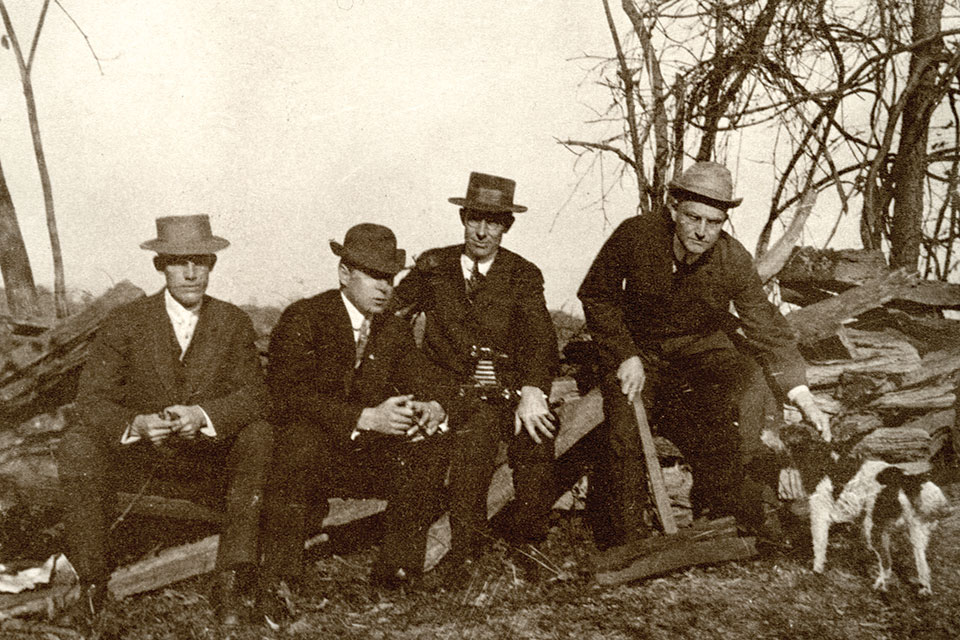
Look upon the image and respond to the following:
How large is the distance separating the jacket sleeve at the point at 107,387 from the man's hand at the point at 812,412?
13.1ft

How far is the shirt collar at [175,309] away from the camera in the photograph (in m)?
4.53

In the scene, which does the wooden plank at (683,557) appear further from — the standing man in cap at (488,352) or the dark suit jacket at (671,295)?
the dark suit jacket at (671,295)

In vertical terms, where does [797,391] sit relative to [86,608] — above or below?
above

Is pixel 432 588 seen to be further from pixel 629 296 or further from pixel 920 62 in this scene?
pixel 920 62

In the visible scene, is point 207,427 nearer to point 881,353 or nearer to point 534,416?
point 534,416

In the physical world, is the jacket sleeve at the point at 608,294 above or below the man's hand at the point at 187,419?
above

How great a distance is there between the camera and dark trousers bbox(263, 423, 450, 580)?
416 cm

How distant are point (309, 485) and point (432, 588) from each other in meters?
0.89

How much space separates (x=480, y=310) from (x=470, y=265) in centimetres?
37

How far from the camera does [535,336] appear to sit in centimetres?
517

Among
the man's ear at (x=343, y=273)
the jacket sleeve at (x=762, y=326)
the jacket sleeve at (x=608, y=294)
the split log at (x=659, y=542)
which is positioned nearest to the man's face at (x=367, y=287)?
the man's ear at (x=343, y=273)

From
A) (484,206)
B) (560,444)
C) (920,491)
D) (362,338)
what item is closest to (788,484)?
(920,491)

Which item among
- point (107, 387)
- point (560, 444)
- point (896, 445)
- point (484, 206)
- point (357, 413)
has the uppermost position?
point (484, 206)

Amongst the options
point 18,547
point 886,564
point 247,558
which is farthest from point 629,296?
point 18,547
